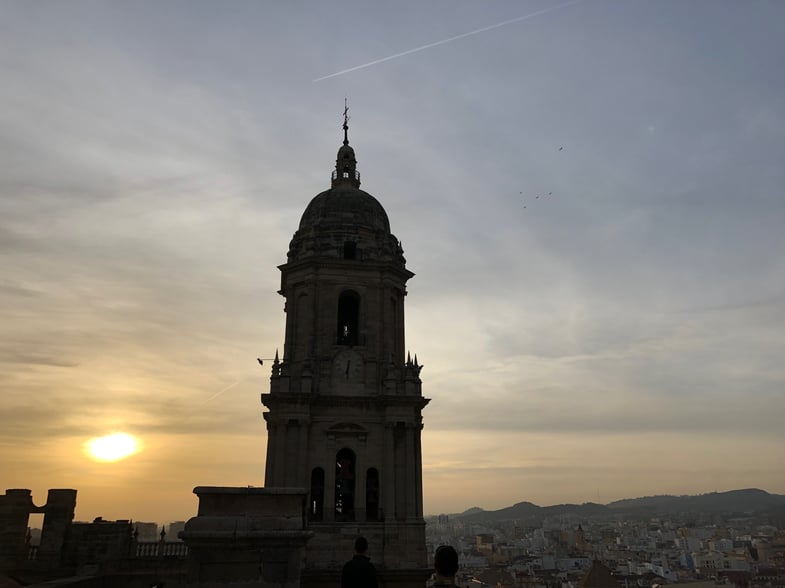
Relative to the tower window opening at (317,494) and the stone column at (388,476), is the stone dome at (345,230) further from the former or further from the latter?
the tower window opening at (317,494)

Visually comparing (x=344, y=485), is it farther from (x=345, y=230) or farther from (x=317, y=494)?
(x=345, y=230)

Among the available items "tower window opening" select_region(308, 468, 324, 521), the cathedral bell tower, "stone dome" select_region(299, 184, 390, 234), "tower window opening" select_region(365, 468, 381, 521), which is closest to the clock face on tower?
the cathedral bell tower

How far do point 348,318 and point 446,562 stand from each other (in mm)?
24770

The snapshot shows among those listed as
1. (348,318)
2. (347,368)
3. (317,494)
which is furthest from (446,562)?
(348,318)

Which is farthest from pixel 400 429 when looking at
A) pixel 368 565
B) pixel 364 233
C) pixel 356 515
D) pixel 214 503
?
pixel 368 565

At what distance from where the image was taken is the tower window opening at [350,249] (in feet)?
101

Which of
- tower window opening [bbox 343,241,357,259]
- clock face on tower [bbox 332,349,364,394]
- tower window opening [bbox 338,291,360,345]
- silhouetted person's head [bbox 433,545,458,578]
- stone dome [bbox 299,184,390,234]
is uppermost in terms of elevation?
stone dome [bbox 299,184,390,234]

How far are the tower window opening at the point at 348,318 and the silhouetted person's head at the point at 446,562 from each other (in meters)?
23.8

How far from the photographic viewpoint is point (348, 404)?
2767 cm

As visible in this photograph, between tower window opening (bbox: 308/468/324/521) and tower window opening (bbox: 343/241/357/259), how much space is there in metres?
9.99

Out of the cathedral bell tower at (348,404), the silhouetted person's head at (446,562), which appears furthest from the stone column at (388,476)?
the silhouetted person's head at (446,562)

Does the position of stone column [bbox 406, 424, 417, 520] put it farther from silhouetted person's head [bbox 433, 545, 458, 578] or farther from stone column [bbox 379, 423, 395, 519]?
silhouetted person's head [bbox 433, 545, 458, 578]

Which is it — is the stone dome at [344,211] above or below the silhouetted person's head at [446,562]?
above

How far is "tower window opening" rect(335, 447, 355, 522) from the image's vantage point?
26922 millimetres
